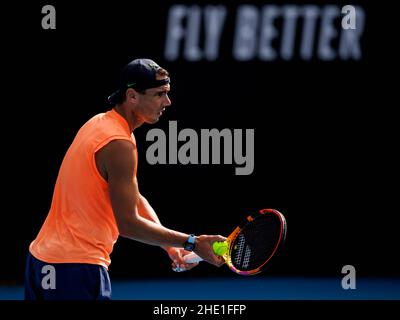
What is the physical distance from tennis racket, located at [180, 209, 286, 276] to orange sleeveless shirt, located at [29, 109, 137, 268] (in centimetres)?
56

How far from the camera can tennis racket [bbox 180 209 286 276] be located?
14.6 feet

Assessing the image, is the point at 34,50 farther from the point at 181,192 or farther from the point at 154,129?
the point at 181,192

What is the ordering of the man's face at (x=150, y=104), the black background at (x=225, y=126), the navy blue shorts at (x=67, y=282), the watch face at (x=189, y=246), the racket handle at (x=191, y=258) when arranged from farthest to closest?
the black background at (x=225, y=126), the racket handle at (x=191, y=258), the man's face at (x=150, y=104), the watch face at (x=189, y=246), the navy blue shorts at (x=67, y=282)

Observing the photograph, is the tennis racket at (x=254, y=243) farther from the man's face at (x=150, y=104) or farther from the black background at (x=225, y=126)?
the black background at (x=225, y=126)

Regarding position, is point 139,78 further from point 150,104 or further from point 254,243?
point 254,243

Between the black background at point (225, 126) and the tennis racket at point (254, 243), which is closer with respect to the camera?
the tennis racket at point (254, 243)

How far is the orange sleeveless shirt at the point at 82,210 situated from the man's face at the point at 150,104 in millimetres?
196

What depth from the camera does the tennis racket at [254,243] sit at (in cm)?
445

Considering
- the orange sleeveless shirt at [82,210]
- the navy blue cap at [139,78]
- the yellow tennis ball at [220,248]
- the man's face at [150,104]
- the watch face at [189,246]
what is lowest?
the yellow tennis ball at [220,248]

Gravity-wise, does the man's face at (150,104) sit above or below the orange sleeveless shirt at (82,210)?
above

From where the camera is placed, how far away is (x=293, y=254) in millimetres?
8352

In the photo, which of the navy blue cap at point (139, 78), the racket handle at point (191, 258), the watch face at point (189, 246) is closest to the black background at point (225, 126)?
the racket handle at point (191, 258)

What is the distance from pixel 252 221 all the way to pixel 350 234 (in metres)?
3.85

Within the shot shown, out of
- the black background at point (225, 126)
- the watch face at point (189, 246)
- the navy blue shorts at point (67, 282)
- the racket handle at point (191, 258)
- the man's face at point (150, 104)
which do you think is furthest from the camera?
the black background at point (225, 126)
